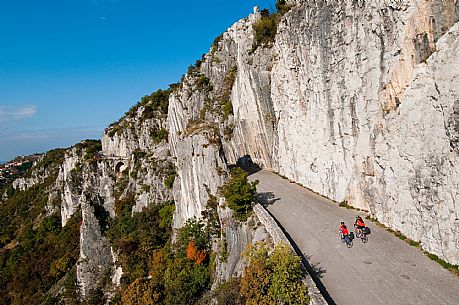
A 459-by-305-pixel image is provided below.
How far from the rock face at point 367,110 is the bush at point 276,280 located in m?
5.53

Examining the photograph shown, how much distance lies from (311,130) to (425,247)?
36.7ft

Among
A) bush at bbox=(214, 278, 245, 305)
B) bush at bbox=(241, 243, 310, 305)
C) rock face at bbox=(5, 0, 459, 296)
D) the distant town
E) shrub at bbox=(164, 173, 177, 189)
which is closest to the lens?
bush at bbox=(241, 243, 310, 305)

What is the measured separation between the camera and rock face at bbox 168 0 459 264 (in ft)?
36.0

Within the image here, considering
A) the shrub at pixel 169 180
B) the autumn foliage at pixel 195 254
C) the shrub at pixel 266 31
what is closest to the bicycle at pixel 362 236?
the autumn foliage at pixel 195 254

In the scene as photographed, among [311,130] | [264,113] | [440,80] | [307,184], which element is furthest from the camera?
[264,113]

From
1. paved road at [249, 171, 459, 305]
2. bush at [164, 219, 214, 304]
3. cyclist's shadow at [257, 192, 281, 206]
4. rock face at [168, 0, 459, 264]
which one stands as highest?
rock face at [168, 0, 459, 264]

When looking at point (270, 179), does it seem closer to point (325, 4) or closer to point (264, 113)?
point (264, 113)

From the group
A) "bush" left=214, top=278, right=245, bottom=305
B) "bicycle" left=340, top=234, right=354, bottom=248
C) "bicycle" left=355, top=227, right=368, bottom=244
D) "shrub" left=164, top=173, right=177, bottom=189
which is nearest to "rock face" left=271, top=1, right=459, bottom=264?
"bicycle" left=355, top=227, right=368, bottom=244

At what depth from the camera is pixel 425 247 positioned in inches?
472

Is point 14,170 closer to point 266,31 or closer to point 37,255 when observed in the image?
point 37,255

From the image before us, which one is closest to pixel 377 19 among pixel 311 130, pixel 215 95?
pixel 311 130

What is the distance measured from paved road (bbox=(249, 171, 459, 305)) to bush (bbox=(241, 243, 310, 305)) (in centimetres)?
132

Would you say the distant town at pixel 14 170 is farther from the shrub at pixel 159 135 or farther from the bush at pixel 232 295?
the bush at pixel 232 295

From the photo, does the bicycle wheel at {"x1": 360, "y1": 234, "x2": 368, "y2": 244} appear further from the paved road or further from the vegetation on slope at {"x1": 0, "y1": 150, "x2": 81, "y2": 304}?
the vegetation on slope at {"x1": 0, "y1": 150, "x2": 81, "y2": 304}
